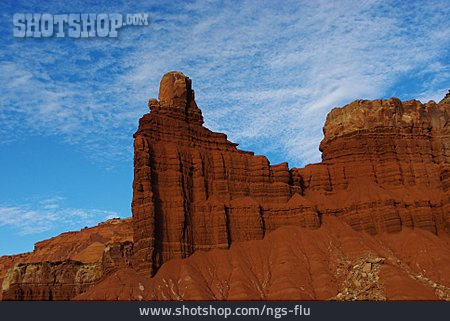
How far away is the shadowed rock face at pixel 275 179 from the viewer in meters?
96.6

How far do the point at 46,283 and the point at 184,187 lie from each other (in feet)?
107

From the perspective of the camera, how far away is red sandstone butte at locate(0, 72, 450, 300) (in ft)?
290

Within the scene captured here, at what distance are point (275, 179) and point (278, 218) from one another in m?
8.52

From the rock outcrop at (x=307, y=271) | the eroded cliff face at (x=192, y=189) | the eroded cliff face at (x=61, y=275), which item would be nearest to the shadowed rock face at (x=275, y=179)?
the eroded cliff face at (x=192, y=189)

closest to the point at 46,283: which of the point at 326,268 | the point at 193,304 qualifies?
the point at 193,304

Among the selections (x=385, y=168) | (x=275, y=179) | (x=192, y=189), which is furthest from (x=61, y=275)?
(x=385, y=168)

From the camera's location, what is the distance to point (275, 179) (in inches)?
4407

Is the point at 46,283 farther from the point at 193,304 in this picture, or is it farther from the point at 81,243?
the point at 81,243

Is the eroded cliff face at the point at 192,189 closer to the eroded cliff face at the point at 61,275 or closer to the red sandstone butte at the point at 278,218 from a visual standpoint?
the red sandstone butte at the point at 278,218

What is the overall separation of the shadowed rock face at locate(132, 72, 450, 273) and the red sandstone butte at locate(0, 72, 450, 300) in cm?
21

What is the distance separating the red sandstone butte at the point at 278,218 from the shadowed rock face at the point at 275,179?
0.69ft

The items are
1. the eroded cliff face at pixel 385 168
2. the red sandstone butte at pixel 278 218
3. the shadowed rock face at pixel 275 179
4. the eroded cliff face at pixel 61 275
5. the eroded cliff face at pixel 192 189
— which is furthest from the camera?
the eroded cliff face at pixel 385 168

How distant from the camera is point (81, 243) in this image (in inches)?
6860

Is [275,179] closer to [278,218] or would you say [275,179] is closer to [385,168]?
[278,218]
